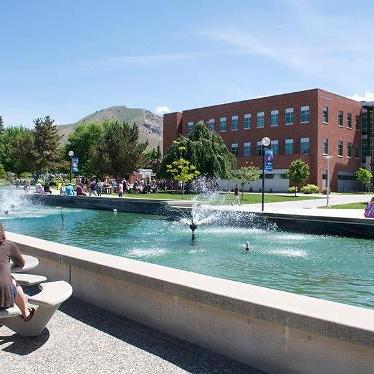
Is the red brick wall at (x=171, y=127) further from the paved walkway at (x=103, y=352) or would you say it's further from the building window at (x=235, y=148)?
the paved walkway at (x=103, y=352)

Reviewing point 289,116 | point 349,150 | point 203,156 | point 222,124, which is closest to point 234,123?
point 222,124

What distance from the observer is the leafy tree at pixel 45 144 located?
234ft

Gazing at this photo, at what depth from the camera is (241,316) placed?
4539 millimetres

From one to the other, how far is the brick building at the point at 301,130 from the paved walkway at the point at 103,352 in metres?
52.1

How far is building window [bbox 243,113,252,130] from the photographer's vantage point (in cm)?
6281

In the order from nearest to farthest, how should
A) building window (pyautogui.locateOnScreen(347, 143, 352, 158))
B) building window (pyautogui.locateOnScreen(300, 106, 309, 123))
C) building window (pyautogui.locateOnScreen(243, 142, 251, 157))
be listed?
building window (pyautogui.locateOnScreen(300, 106, 309, 123))
building window (pyautogui.locateOnScreen(347, 143, 352, 158))
building window (pyautogui.locateOnScreen(243, 142, 251, 157))

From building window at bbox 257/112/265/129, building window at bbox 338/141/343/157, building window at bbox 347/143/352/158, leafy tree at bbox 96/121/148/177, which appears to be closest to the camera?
leafy tree at bbox 96/121/148/177

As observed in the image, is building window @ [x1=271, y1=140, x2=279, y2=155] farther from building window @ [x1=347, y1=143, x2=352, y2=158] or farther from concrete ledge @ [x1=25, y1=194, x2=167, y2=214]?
concrete ledge @ [x1=25, y1=194, x2=167, y2=214]

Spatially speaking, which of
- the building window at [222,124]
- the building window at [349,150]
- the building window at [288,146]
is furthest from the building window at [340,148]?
the building window at [222,124]

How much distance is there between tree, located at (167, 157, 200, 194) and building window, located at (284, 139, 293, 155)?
1592 centimetres

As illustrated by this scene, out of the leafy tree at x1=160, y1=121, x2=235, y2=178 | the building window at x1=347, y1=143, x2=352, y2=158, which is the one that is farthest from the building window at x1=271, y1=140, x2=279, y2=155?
the leafy tree at x1=160, y1=121, x2=235, y2=178

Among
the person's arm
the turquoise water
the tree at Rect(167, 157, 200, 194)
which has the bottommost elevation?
the turquoise water

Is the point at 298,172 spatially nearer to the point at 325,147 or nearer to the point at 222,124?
the point at 325,147

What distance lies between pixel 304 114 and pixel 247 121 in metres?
8.55
